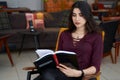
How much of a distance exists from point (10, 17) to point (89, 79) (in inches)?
155

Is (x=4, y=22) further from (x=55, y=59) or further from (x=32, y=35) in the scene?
(x=55, y=59)

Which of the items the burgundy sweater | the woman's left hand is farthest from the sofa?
the woman's left hand

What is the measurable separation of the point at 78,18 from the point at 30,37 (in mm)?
3103

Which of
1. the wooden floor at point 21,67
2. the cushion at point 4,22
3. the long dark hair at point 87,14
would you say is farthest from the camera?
the cushion at point 4,22

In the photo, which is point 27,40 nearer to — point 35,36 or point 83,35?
point 35,36

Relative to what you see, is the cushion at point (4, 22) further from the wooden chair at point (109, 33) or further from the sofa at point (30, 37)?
the wooden chair at point (109, 33)

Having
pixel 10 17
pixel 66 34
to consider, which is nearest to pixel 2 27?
pixel 10 17

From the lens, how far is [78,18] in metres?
1.96

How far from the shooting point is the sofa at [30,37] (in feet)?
16.1

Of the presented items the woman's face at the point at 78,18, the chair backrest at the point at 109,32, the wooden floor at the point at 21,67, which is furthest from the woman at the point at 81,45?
the chair backrest at the point at 109,32

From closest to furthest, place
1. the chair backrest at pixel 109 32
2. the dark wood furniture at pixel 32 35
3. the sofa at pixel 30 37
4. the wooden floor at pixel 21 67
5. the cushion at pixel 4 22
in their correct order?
the wooden floor at pixel 21 67, the chair backrest at pixel 109 32, the dark wood furniture at pixel 32 35, the sofa at pixel 30 37, the cushion at pixel 4 22

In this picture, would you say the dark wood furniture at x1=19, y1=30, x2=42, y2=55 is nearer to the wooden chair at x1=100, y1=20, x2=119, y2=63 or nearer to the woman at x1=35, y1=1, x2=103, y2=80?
the wooden chair at x1=100, y1=20, x2=119, y2=63

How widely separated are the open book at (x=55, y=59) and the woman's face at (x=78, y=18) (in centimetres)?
30

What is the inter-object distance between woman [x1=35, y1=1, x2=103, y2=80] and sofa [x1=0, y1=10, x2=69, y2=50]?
2.90m
